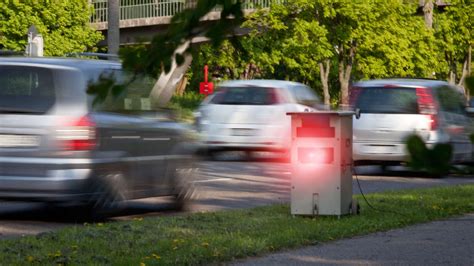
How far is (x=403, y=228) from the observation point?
12.4 m

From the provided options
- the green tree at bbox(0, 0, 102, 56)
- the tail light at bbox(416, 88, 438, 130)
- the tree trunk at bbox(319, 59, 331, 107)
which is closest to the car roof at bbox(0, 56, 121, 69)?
the tail light at bbox(416, 88, 438, 130)

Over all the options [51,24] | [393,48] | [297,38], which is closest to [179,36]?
[393,48]

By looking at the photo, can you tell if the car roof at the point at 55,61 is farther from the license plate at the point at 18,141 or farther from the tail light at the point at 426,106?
the tail light at the point at 426,106

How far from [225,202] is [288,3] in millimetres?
35881

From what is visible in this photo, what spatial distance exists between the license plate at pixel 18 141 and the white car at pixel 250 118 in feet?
41.2

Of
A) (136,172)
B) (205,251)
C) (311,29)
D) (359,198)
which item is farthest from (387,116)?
(311,29)

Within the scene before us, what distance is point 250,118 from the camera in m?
24.0

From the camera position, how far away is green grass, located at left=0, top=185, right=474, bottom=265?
913cm

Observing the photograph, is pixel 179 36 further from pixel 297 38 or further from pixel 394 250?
pixel 297 38

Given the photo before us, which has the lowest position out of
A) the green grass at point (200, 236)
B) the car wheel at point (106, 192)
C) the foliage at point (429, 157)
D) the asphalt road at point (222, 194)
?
the asphalt road at point (222, 194)

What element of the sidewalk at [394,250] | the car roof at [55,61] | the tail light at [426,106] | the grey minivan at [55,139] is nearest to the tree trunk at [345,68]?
the sidewalk at [394,250]

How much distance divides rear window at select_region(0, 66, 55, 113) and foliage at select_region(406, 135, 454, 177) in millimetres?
8582

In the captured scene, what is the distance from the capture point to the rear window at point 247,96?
24156 mm

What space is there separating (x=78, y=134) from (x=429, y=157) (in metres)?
8.61
